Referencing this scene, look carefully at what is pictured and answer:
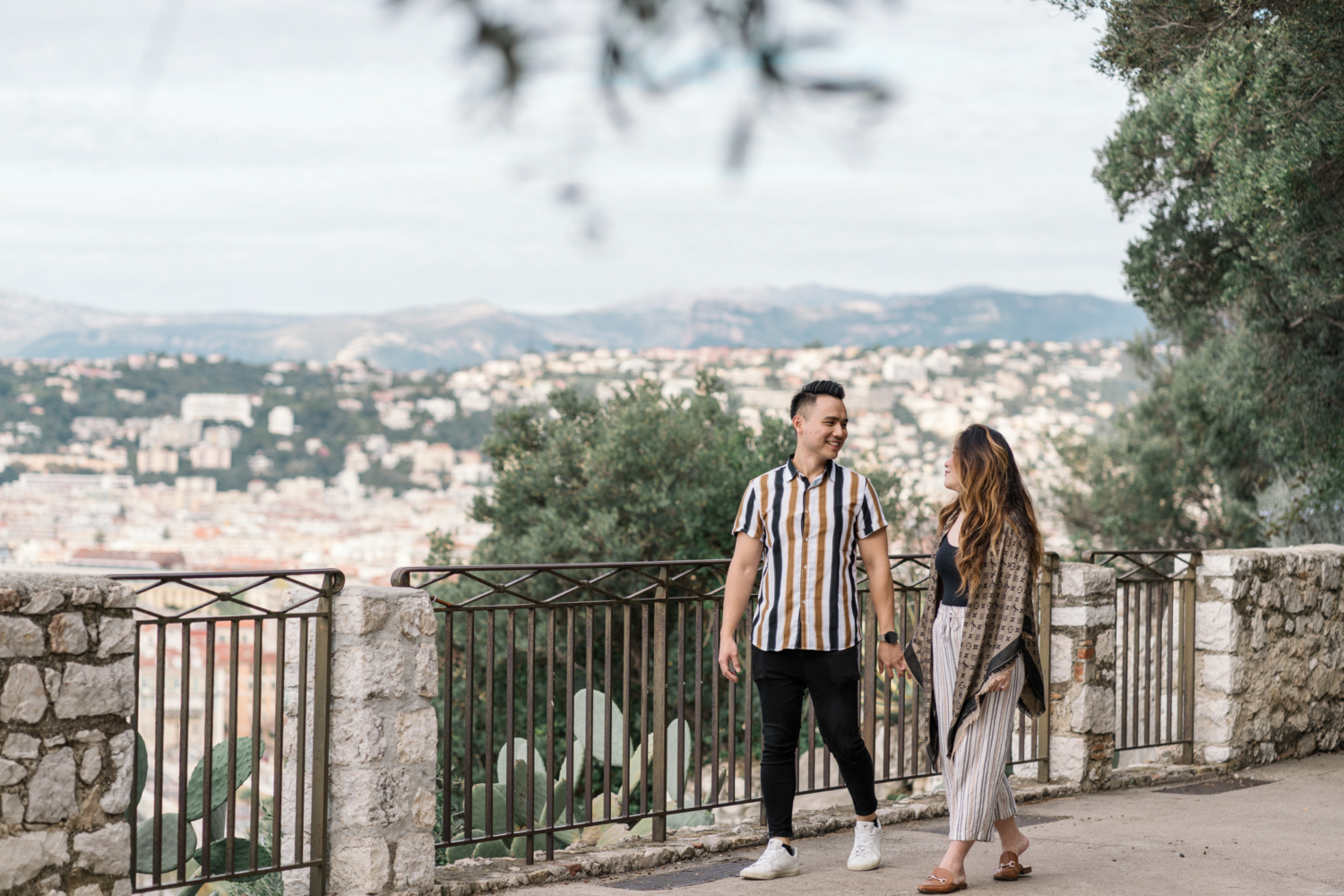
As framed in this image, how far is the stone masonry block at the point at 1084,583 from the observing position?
6.17 meters

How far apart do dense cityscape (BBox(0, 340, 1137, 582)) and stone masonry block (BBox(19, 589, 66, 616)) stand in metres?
35.7

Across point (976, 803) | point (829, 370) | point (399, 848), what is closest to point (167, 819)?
point (399, 848)

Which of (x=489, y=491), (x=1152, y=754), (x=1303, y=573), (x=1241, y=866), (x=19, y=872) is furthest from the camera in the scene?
(x=489, y=491)

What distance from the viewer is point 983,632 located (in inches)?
163

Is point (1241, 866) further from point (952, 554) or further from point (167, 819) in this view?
point (167, 819)

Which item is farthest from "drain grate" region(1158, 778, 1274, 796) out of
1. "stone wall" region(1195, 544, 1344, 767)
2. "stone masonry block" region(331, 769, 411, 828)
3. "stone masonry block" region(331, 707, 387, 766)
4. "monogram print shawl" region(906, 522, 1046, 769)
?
"stone masonry block" region(331, 707, 387, 766)

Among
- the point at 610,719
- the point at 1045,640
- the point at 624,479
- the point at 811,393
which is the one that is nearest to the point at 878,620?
the point at 811,393

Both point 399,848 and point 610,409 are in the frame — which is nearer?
point 399,848

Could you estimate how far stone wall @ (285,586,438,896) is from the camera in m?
4.01

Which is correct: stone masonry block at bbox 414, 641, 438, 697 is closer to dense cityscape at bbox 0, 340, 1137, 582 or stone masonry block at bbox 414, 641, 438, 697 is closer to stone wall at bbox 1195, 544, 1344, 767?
stone wall at bbox 1195, 544, 1344, 767

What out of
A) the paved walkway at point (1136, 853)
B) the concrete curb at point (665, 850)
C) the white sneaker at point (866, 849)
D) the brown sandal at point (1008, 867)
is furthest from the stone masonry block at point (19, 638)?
the brown sandal at point (1008, 867)

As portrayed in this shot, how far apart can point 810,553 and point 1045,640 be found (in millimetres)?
2518

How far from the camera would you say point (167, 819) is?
4973 mm

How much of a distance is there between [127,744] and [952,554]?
104 inches
